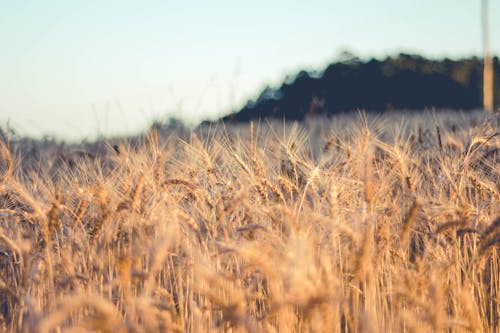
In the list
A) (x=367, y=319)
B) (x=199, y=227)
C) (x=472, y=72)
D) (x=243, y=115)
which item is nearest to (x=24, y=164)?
(x=199, y=227)

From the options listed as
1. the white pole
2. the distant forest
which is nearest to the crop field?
the white pole

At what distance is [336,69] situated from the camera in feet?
69.2

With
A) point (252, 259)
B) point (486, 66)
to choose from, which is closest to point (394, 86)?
point (486, 66)

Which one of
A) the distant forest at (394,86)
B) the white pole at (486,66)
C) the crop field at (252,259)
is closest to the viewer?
the crop field at (252,259)

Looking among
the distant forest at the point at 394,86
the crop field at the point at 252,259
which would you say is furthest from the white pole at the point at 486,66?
the crop field at the point at 252,259

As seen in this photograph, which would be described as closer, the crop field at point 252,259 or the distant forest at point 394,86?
the crop field at point 252,259

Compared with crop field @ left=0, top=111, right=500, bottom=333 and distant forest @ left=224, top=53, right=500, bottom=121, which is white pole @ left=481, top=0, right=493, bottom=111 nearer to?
distant forest @ left=224, top=53, right=500, bottom=121

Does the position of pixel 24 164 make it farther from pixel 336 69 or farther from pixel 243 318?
pixel 336 69

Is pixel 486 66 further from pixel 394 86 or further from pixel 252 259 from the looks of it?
pixel 252 259

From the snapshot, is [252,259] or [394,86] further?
[394,86]

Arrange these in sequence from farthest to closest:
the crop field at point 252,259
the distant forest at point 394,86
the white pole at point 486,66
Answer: the distant forest at point 394,86
the white pole at point 486,66
the crop field at point 252,259

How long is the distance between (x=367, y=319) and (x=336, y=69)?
20.5 meters

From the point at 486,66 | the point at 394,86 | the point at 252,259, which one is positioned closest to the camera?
the point at 252,259

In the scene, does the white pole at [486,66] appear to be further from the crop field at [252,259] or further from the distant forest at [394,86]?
the crop field at [252,259]
